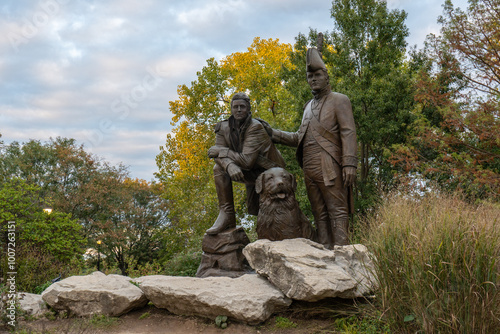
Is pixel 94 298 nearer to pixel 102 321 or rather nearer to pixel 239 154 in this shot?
pixel 102 321

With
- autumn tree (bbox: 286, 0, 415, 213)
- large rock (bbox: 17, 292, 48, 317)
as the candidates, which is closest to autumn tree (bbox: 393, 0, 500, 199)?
autumn tree (bbox: 286, 0, 415, 213)

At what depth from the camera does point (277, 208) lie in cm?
467

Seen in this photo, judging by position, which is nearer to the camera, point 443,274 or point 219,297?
point 443,274

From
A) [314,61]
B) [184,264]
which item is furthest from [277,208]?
[184,264]

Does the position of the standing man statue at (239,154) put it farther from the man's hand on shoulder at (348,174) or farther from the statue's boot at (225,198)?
the man's hand on shoulder at (348,174)

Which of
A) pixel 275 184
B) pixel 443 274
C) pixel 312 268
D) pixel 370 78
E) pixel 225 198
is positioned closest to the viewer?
pixel 443 274

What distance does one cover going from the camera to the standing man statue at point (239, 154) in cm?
513

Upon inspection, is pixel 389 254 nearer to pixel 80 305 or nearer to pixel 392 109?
pixel 80 305

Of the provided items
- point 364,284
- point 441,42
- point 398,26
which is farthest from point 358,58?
point 364,284

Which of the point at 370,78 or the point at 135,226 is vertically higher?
the point at 370,78

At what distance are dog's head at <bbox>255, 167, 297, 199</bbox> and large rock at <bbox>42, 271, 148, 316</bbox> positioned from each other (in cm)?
182

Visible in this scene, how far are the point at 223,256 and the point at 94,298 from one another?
1.53m

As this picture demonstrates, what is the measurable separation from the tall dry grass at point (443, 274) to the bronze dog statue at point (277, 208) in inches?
55.9

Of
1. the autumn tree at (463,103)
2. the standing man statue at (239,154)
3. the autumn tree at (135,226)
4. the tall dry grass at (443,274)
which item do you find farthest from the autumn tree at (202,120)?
the tall dry grass at (443,274)
